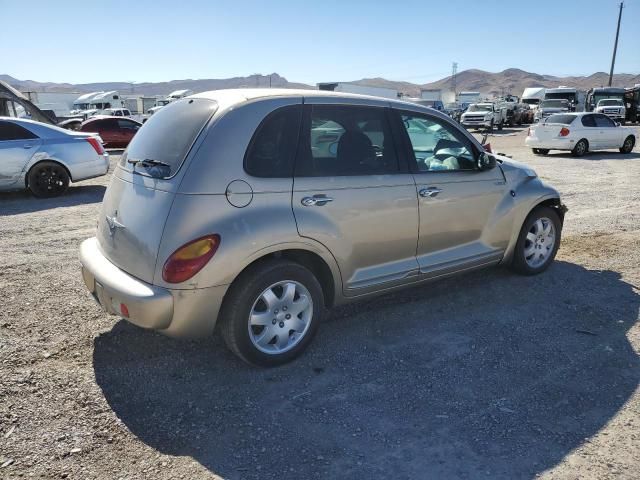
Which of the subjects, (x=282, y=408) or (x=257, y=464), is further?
(x=282, y=408)

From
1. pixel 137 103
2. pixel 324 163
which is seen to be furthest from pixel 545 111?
pixel 324 163

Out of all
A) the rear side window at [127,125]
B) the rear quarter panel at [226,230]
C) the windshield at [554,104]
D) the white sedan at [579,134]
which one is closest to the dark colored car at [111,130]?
the rear side window at [127,125]

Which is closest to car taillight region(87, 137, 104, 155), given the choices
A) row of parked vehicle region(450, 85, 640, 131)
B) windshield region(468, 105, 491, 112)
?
row of parked vehicle region(450, 85, 640, 131)

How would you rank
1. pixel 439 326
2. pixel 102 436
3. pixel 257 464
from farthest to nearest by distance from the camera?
pixel 439 326
pixel 102 436
pixel 257 464

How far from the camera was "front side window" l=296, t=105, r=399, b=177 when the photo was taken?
3752mm

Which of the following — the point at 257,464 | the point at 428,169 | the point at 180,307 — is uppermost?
the point at 428,169

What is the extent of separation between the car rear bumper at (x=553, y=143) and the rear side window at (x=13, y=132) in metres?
15.6

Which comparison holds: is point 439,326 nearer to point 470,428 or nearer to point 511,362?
point 511,362

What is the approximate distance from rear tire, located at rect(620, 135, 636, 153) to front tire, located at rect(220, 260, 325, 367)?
19.1 metres

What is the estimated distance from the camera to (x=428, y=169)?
441 centimetres

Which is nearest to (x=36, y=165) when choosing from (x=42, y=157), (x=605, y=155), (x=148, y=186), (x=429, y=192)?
(x=42, y=157)

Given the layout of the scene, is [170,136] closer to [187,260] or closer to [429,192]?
[187,260]

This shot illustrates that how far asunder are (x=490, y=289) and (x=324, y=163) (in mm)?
2386

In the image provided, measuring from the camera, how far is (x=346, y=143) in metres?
3.97
